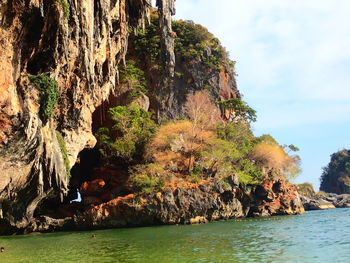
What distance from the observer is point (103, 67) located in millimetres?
30859

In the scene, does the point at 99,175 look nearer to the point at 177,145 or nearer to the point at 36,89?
the point at 177,145

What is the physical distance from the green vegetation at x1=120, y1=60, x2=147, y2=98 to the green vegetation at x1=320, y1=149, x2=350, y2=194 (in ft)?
224

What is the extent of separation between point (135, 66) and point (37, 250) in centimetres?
3303

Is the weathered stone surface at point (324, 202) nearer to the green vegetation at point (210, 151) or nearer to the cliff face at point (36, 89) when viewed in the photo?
the green vegetation at point (210, 151)

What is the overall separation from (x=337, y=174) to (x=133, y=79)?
75194 mm

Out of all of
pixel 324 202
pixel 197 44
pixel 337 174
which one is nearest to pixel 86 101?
pixel 197 44

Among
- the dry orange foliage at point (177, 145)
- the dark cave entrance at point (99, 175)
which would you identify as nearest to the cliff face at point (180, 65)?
the dark cave entrance at point (99, 175)

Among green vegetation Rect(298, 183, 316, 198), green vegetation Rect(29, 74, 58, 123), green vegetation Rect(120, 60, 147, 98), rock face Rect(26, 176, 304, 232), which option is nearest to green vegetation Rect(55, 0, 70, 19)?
green vegetation Rect(29, 74, 58, 123)

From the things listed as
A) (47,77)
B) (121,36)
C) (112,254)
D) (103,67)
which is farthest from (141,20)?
(112,254)

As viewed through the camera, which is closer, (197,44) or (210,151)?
(210,151)

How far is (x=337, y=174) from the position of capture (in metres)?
97.5

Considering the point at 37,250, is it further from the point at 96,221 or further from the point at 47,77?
the point at 96,221

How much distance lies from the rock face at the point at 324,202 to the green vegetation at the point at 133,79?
37297 millimetres

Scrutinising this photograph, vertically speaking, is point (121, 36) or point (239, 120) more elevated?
point (121, 36)
